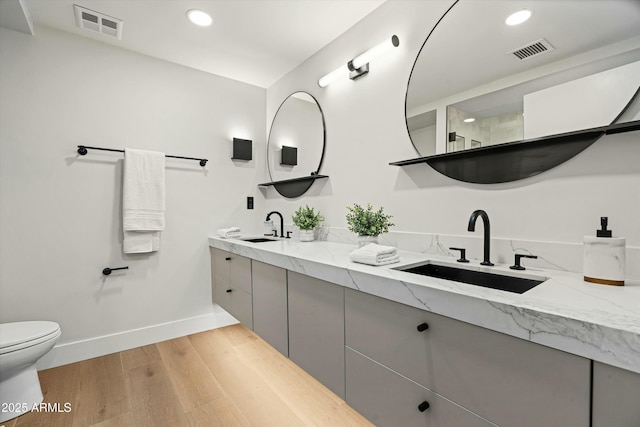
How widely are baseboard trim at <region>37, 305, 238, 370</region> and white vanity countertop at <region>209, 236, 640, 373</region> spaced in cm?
202

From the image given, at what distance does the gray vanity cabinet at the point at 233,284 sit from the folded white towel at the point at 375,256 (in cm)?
100

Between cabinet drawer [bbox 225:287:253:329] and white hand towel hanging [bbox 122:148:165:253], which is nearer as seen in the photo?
cabinet drawer [bbox 225:287:253:329]

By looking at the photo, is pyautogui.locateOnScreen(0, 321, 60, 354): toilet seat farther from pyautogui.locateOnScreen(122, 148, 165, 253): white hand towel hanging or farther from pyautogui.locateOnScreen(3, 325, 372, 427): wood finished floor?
pyautogui.locateOnScreen(122, 148, 165, 253): white hand towel hanging

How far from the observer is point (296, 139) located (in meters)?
2.68

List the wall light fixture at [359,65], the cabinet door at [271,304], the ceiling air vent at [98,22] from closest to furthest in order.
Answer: the cabinet door at [271,304]
the wall light fixture at [359,65]
the ceiling air vent at [98,22]

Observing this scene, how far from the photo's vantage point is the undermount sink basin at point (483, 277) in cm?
110

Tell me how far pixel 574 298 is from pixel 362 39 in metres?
1.95

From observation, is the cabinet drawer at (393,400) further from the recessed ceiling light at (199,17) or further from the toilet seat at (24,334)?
the recessed ceiling light at (199,17)

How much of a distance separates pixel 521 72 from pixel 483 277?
0.89 meters

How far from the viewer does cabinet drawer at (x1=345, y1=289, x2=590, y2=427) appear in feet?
2.13

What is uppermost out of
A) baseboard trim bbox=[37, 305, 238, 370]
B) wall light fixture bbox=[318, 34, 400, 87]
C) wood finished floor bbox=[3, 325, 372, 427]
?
wall light fixture bbox=[318, 34, 400, 87]

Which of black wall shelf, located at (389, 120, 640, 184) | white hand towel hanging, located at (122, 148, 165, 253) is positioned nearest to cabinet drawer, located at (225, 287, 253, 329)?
white hand towel hanging, located at (122, 148, 165, 253)

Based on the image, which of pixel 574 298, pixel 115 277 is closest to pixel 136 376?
pixel 115 277

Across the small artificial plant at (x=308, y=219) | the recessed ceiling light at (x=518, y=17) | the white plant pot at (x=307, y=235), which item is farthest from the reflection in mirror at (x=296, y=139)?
the recessed ceiling light at (x=518, y=17)
